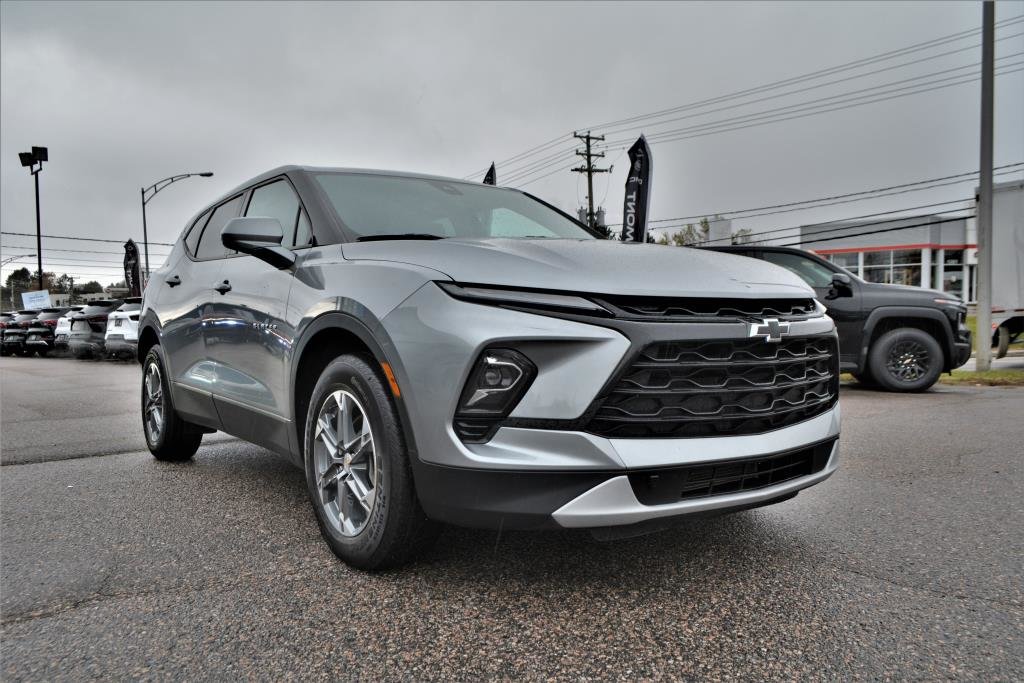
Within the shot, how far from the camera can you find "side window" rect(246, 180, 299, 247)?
3715 mm

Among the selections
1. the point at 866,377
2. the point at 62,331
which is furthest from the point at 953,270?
the point at 62,331

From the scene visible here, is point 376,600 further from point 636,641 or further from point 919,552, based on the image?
point 919,552

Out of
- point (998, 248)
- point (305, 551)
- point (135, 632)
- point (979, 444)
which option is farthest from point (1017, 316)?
point (135, 632)

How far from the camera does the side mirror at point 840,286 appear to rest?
8.74 meters

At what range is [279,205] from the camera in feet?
12.8

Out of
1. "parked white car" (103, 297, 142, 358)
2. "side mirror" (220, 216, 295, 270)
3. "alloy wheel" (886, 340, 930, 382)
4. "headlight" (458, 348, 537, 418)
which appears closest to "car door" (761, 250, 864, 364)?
"alloy wheel" (886, 340, 930, 382)

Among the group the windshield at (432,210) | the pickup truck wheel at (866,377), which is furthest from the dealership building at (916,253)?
the windshield at (432,210)

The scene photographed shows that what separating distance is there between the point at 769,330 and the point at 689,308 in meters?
0.31

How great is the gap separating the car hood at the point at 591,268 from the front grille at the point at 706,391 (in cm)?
20

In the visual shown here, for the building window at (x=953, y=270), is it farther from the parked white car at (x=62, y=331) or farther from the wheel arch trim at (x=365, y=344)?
the wheel arch trim at (x=365, y=344)

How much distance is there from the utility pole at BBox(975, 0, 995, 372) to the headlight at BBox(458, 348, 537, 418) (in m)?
12.0

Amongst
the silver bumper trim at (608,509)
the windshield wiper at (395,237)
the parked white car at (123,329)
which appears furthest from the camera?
the parked white car at (123,329)

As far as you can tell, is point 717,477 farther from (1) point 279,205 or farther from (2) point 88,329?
(2) point 88,329

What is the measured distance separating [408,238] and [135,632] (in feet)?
5.73
